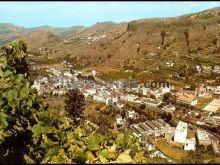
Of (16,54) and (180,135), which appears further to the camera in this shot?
(180,135)

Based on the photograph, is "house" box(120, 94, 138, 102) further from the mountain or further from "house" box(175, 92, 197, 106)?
the mountain

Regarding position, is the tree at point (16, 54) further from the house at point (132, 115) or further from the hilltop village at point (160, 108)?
the house at point (132, 115)

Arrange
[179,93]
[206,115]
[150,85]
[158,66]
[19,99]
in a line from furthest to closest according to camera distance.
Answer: [158,66] < [150,85] < [179,93] < [206,115] < [19,99]

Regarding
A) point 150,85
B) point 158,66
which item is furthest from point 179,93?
point 158,66

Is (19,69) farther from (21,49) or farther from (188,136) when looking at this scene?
(188,136)

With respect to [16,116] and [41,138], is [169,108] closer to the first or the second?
[16,116]

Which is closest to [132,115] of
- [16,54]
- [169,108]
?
[169,108]

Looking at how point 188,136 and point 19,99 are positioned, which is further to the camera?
point 188,136
